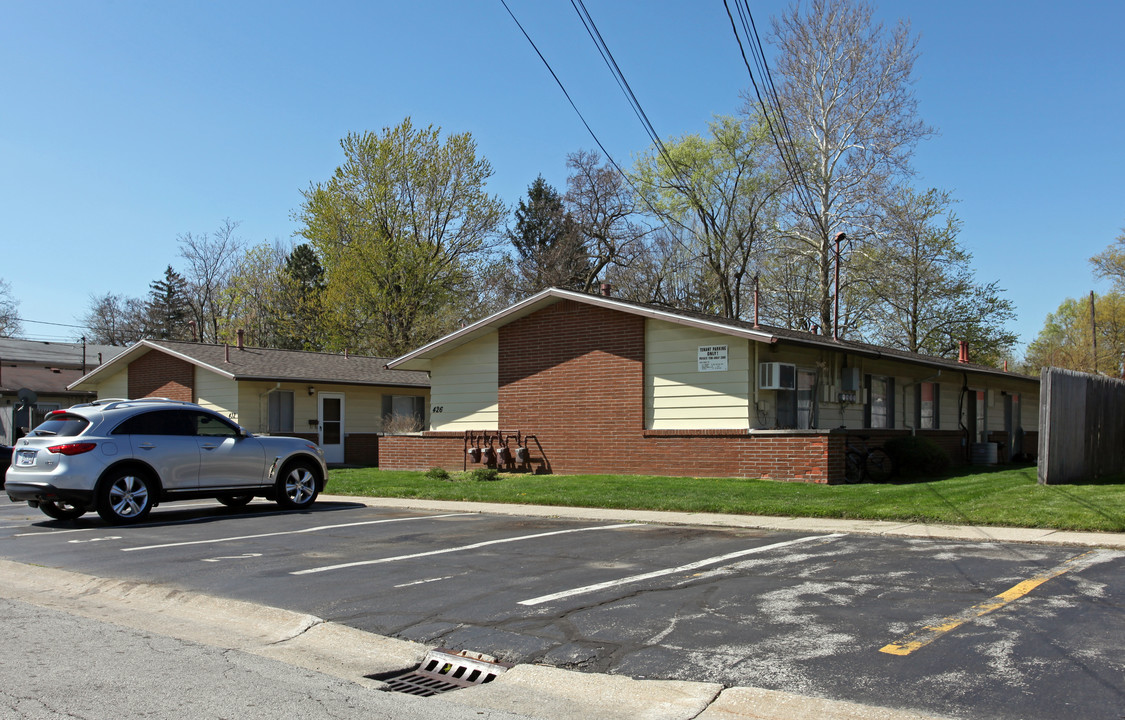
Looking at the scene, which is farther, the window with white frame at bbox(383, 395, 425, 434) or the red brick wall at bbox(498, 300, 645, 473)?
the window with white frame at bbox(383, 395, 425, 434)

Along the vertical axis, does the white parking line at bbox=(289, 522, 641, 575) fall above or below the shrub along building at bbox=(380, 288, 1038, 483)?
below

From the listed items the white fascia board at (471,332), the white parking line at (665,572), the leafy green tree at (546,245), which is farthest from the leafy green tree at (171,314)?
the white parking line at (665,572)

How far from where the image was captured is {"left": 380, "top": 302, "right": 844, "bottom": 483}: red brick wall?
18.1 m

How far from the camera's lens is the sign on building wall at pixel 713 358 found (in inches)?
747

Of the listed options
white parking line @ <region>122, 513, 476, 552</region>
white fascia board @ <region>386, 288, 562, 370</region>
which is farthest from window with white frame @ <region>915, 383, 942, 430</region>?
white parking line @ <region>122, 513, 476, 552</region>

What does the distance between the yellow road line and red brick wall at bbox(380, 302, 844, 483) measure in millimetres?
8649

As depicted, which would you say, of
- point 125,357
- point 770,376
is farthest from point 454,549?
point 125,357

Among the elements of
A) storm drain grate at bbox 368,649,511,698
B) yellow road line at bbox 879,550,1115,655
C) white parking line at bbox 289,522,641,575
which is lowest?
white parking line at bbox 289,522,641,575

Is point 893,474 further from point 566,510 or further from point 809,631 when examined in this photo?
point 809,631

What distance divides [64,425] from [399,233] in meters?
29.1

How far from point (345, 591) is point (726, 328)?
38.2 ft

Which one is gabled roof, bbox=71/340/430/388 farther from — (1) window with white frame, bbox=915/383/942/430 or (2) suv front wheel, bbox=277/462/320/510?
(1) window with white frame, bbox=915/383/942/430

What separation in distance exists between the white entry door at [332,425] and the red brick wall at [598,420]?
667 cm

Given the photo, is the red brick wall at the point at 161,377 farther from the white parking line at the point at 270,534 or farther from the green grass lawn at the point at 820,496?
the white parking line at the point at 270,534
